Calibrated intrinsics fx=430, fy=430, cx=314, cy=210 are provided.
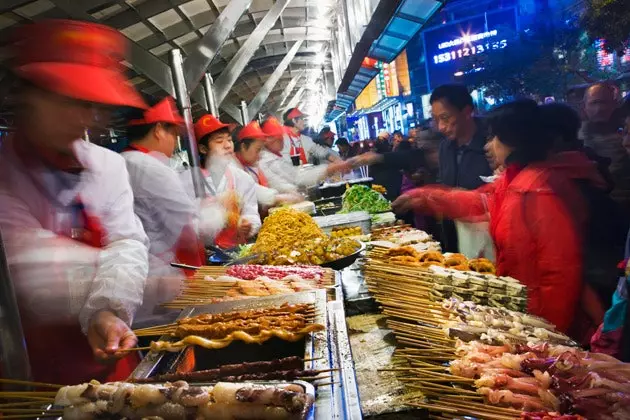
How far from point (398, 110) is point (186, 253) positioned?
18.3 m

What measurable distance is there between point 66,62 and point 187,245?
244 cm

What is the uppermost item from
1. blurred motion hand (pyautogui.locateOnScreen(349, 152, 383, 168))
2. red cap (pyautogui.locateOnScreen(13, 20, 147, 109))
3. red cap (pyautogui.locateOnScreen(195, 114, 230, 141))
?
red cap (pyautogui.locateOnScreen(195, 114, 230, 141))

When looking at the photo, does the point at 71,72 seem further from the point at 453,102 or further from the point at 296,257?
the point at 453,102

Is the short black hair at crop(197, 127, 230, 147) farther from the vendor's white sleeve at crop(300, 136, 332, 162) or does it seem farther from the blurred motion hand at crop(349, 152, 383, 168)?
the vendor's white sleeve at crop(300, 136, 332, 162)

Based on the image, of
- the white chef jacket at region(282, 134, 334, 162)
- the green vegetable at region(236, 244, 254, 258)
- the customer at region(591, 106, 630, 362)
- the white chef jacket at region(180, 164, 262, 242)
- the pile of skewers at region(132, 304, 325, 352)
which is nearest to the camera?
the pile of skewers at region(132, 304, 325, 352)

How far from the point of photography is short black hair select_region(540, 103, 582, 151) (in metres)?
4.30

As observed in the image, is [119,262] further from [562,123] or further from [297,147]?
[297,147]

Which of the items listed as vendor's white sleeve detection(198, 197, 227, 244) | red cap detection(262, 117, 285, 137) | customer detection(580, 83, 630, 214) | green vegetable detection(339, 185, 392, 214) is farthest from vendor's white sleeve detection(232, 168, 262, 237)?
customer detection(580, 83, 630, 214)

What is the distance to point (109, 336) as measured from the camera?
89.8 inches

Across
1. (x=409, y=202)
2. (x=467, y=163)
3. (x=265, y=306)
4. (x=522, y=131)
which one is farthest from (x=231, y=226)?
(x=522, y=131)

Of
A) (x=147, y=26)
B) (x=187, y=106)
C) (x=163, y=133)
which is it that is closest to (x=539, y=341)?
(x=163, y=133)

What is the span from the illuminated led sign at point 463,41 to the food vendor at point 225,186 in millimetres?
5401

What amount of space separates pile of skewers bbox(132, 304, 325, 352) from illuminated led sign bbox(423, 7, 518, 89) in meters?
8.15

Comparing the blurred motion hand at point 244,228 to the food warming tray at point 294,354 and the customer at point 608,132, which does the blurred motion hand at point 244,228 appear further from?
the customer at point 608,132
